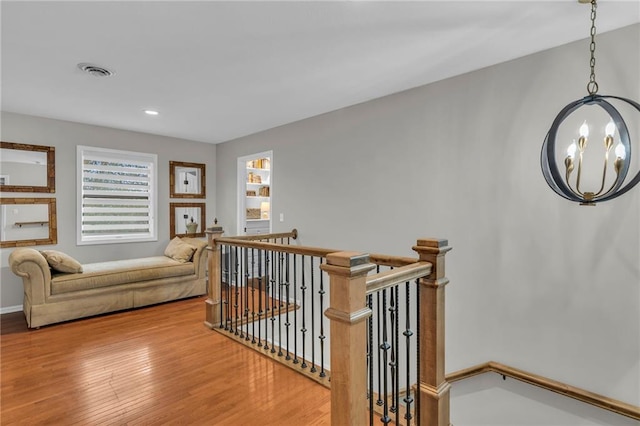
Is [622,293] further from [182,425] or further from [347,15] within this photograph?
[182,425]

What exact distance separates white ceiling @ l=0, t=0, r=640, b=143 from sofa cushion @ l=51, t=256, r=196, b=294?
1931mm

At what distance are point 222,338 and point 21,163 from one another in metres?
3.42

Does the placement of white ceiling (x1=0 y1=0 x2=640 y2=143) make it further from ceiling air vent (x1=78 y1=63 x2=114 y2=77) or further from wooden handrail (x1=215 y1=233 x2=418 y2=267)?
wooden handrail (x1=215 y1=233 x2=418 y2=267)

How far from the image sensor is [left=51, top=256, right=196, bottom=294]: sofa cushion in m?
3.64

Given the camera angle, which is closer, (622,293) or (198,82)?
(622,293)

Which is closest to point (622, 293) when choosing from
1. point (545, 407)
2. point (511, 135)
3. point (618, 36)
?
point (545, 407)

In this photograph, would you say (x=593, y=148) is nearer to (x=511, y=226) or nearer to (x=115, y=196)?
(x=511, y=226)

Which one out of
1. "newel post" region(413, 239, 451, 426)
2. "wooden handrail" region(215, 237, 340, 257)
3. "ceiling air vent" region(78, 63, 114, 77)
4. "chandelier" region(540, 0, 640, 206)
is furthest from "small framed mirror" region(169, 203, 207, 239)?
"chandelier" region(540, 0, 640, 206)

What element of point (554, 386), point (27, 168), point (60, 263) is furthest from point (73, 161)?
point (554, 386)

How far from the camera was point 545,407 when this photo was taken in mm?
2447

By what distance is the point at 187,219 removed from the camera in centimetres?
567

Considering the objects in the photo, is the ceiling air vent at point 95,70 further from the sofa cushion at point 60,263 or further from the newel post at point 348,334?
the newel post at point 348,334

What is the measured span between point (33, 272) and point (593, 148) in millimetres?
5121

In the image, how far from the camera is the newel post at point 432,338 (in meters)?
1.69
